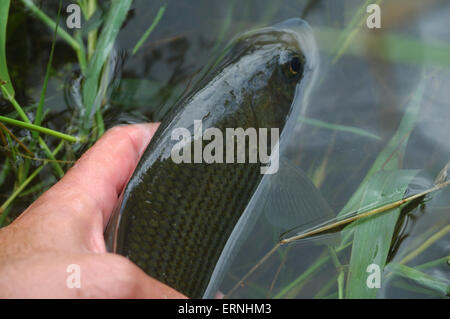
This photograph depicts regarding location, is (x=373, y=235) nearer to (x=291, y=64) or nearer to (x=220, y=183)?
(x=220, y=183)

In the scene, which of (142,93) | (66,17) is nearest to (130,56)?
(142,93)

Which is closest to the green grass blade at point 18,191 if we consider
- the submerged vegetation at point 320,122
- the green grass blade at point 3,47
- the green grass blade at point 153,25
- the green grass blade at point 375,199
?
the submerged vegetation at point 320,122

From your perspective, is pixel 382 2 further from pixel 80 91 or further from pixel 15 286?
pixel 15 286

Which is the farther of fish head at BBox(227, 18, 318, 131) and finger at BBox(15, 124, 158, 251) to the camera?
fish head at BBox(227, 18, 318, 131)

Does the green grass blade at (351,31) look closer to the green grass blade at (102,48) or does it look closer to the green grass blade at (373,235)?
the green grass blade at (373,235)

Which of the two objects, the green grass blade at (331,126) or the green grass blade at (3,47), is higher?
the green grass blade at (3,47)

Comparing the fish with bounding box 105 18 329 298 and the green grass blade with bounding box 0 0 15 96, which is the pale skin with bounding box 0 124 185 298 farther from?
the green grass blade with bounding box 0 0 15 96

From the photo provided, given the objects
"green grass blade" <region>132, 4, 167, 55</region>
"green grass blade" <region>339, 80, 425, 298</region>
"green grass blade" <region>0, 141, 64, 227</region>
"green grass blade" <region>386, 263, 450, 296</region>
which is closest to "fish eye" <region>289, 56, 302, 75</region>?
"green grass blade" <region>339, 80, 425, 298</region>
